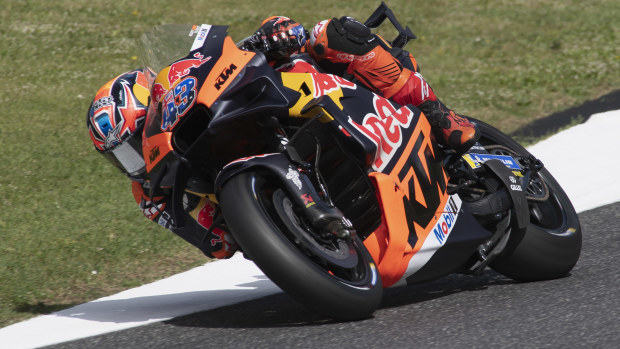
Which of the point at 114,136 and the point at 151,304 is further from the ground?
the point at 114,136

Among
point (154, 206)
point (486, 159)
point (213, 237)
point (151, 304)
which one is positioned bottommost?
point (151, 304)

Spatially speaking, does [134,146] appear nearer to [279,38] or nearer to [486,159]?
[279,38]

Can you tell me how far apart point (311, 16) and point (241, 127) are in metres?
11.2

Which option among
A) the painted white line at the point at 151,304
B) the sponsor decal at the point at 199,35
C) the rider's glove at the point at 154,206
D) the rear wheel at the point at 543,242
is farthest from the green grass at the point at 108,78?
the rear wheel at the point at 543,242

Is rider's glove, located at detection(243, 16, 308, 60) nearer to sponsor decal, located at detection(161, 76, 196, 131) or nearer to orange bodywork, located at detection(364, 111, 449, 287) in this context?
sponsor decal, located at detection(161, 76, 196, 131)

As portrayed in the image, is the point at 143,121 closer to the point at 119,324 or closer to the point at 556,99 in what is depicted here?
the point at 119,324

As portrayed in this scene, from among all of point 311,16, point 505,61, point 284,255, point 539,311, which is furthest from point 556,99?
point 284,255

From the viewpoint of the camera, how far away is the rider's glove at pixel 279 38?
13.4 feet

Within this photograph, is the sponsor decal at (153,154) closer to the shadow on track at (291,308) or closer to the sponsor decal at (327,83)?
the sponsor decal at (327,83)

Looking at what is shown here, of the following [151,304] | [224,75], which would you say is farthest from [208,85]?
[151,304]

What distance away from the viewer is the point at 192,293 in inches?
210

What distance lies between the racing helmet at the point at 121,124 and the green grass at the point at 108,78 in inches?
45.5

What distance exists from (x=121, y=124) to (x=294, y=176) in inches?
44.7

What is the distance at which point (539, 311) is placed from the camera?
3979 mm
